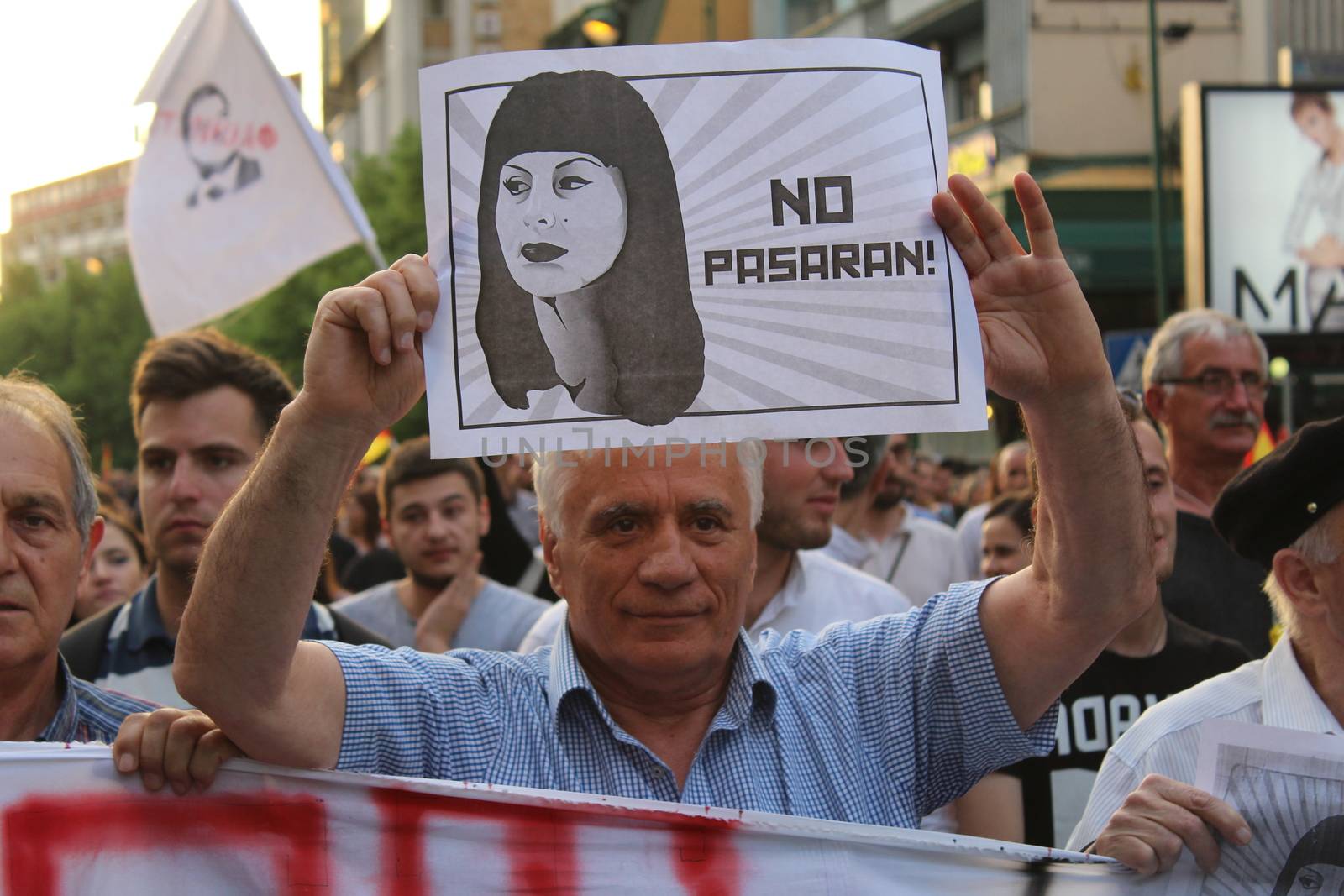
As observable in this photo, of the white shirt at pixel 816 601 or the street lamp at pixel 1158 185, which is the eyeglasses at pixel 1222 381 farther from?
the street lamp at pixel 1158 185

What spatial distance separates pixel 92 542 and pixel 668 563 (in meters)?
1.02

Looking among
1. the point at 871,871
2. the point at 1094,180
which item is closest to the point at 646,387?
the point at 871,871

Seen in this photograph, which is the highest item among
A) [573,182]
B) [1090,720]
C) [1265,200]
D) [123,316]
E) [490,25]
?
[490,25]

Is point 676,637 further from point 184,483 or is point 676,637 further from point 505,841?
point 184,483

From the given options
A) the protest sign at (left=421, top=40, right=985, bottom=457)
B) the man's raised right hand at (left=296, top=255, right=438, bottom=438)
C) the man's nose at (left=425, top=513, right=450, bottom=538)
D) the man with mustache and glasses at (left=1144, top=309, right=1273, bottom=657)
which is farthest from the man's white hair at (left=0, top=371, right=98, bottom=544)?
the man with mustache and glasses at (left=1144, top=309, right=1273, bottom=657)

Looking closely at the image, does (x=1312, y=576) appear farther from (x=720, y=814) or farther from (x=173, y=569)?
(x=173, y=569)

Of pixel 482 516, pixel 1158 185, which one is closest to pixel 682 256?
pixel 482 516

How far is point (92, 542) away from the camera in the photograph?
265 cm

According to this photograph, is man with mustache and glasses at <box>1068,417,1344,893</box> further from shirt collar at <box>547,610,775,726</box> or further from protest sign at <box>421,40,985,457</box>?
protest sign at <box>421,40,985,457</box>

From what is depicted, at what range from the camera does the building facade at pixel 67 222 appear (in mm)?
120000

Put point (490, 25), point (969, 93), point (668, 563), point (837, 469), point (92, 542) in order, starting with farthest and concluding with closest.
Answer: point (490, 25) → point (969, 93) → point (837, 469) → point (92, 542) → point (668, 563)

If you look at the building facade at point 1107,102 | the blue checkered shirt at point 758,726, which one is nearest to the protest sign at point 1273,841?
the blue checkered shirt at point 758,726

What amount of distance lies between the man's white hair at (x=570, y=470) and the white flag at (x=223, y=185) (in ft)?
14.3

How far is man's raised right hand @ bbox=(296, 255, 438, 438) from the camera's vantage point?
6.75ft
